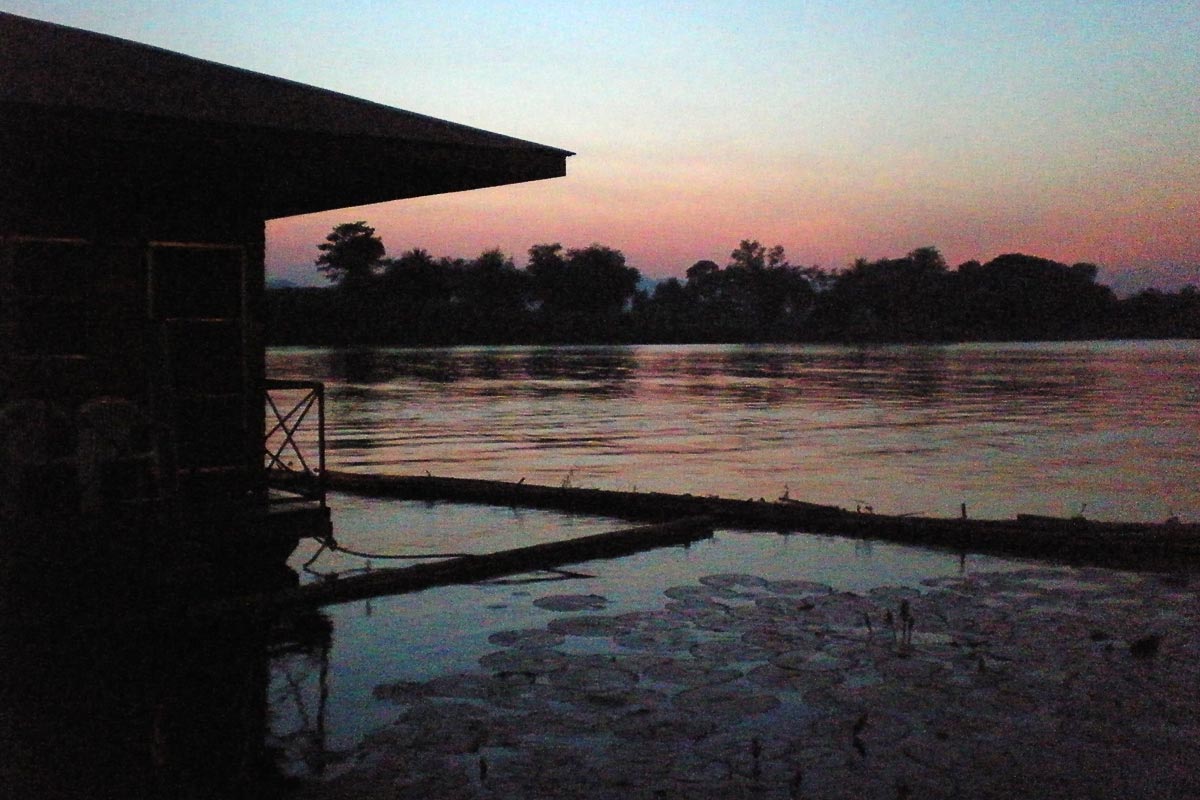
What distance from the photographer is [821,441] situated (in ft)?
94.4

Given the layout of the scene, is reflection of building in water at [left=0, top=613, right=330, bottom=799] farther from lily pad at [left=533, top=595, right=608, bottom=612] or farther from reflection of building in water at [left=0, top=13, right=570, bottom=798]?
lily pad at [left=533, top=595, right=608, bottom=612]

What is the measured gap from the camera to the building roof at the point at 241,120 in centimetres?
798

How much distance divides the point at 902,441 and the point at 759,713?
22.8m

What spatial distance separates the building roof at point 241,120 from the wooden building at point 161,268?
27 mm

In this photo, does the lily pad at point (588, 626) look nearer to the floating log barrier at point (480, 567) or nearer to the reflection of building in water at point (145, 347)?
the floating log barrier at point (480, 567)

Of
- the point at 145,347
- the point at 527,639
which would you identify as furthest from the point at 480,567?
the point at 145,347

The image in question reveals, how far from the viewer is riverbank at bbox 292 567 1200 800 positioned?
231 inches

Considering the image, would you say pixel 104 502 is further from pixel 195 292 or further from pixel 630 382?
pixel 630 382

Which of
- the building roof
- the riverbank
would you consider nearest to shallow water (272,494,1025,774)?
the riverbank

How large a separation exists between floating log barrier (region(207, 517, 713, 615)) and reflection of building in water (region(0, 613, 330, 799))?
14.6 inches

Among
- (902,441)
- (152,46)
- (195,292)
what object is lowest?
(902,441)

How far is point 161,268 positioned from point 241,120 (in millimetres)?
3127

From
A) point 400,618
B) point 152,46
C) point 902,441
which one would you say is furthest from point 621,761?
point 902,441

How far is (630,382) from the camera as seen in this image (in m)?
63.5
